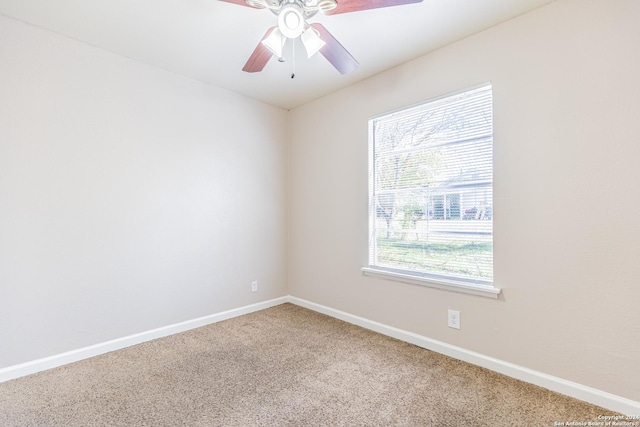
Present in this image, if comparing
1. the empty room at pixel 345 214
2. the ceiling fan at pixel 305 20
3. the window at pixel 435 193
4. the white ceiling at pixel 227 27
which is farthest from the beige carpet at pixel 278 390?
the white ceiling at pixel 227 27

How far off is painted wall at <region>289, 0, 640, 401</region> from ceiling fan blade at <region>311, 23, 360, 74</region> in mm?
822

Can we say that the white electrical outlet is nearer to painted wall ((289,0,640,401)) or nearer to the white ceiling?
painted wall ((289,0,640,401))

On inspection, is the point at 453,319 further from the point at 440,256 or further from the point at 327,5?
the point at 327,5

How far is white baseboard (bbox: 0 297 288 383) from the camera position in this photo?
6.66 feet

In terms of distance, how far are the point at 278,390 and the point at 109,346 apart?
1.54m

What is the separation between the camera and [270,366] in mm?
2176

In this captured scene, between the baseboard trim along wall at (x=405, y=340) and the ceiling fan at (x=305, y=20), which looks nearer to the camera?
the ceiling fan at (x=305, y=20)

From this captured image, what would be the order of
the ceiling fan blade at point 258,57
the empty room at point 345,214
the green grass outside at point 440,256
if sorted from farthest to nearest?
1. the green grass outside at point 440,256
2. the ceiling fan blade at point 258,57
3. the empty room at point 345,214

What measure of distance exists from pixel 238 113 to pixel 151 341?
7.89 feet

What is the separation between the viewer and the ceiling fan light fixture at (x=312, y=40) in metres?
1.75

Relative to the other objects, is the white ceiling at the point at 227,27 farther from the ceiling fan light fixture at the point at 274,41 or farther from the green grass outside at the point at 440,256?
the green grass outside at the point at 440,256

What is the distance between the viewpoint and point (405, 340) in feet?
8.44

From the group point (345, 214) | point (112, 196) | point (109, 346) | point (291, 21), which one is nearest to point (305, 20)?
point (291, 21)

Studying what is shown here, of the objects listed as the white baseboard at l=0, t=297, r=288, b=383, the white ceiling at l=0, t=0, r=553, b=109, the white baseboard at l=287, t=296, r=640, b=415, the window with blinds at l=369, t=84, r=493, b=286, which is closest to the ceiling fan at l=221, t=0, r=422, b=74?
the white ceiling at l=0, t=0, r=553, b=109
